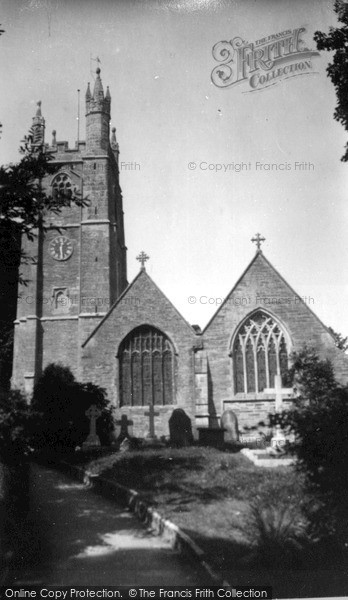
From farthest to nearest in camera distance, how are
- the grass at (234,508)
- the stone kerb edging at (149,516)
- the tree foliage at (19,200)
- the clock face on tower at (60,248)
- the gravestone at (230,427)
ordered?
the clock face on tower at (60,248) → the gravestone at (230,427) → the tree foliage at (19,200) → the stone kerb edging at (149,516) → the grass at (234,508)

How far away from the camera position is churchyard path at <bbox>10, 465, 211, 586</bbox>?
22.3ft

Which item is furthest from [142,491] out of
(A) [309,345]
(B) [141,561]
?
(A) [309,345]

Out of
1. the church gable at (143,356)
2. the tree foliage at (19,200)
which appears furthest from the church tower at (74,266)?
the tree foliage at (19,200)

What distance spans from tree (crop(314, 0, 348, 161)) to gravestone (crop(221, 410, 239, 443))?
1205 centimetres

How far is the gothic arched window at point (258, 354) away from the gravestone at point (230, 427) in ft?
7.99

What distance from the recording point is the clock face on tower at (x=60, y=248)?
3166 centimetres

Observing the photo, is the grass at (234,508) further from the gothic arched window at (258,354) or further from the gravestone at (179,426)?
the gothic arched window at (258,354)

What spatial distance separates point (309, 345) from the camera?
22.3m

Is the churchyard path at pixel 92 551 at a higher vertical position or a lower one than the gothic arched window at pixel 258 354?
lower

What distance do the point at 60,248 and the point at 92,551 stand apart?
1002 inches

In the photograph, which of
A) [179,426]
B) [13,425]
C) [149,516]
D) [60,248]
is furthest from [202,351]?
[13,425]

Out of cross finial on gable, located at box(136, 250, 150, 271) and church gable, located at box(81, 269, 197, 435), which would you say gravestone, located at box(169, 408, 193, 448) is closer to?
church gable, located at box(81, 269, 197, 435)

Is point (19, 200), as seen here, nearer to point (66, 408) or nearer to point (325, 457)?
point (325, 457)

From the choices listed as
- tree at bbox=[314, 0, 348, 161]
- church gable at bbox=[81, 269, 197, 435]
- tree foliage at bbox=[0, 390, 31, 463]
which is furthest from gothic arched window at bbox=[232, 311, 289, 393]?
tree foliage at bbox=[0, 390, 31, 463]
